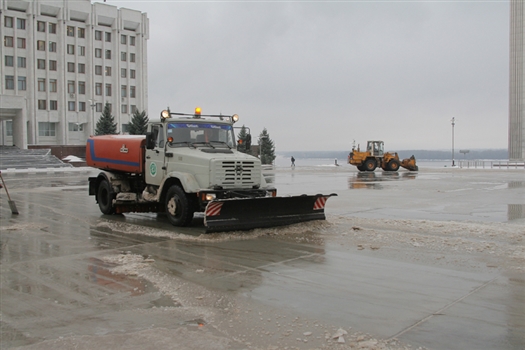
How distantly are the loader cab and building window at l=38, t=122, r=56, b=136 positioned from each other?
51784 mm

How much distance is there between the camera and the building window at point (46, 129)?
249 feet

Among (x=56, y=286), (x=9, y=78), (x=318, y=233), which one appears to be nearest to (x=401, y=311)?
(x=56, y=286)

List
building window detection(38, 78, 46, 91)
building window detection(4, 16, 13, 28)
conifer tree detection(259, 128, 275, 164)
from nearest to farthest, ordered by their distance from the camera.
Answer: building window detection(4, 16, 13, 28)
building window detection(38, 78, 46, 91)
conifer tree detection(259, 128, 275, 164)

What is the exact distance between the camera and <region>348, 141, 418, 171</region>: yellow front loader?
147 feet

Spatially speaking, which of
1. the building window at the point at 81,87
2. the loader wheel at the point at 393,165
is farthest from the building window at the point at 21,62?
→ the loader wheel at the point at 393,165

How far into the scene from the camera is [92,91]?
80.2m

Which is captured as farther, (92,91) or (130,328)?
(92,91)

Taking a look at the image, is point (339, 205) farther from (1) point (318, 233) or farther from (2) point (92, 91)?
(2) point (92, 91)

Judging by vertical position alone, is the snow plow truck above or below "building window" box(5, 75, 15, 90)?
below

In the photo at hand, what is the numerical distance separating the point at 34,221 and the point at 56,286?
671 centimetres

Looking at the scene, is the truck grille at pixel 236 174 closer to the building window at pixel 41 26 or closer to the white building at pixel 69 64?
the white building at pixel 69 64

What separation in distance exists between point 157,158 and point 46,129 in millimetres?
71466

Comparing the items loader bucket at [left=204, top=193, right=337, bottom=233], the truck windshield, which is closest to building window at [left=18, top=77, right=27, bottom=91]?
the truck windshield

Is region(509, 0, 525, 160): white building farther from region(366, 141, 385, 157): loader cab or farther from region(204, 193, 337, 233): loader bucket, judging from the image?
region(204, 193, 337, 233): loader bucket
